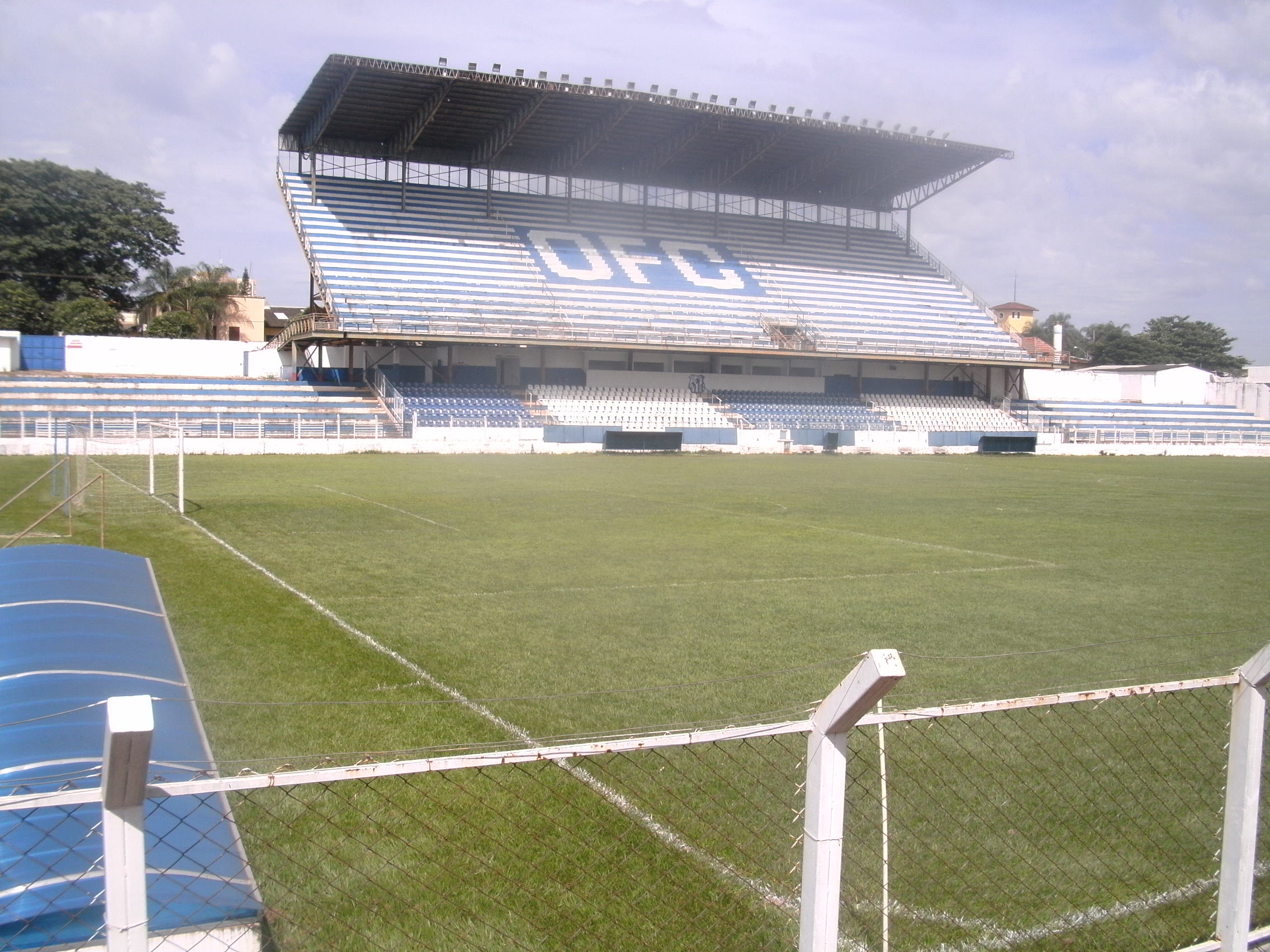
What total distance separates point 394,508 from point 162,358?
30.2 m

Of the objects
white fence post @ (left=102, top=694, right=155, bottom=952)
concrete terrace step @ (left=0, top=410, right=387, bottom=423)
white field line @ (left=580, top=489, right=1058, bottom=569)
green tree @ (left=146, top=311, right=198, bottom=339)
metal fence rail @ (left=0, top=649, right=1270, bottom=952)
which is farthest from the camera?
green tree @ (left=146, top=311, right=198, bottom=339)

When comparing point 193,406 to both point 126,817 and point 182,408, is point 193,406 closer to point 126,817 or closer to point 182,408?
point 182,408

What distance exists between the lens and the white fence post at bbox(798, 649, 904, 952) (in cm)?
281

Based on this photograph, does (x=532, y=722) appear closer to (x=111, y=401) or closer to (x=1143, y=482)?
(x=1143, y=482)

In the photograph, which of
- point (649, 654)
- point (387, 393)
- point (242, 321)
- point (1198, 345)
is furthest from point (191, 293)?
point (1198, 345)

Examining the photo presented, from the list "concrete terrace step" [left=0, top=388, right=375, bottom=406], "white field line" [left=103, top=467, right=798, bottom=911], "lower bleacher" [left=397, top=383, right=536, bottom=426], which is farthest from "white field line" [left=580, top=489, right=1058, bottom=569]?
"concrete terrace step" [left=0, top=388, right=375, bottom=406]

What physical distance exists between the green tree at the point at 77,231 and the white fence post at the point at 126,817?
58224 mm

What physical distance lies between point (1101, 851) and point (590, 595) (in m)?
6.75

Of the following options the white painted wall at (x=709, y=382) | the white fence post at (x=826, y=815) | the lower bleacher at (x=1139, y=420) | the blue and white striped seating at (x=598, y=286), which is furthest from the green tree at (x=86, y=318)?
the white fence post at (x=826, y=815)

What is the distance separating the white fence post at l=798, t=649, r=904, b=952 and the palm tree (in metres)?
58.5

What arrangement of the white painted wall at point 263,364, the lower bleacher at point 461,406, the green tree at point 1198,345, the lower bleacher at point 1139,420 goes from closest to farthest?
1. the lower bleacher at point 461,406
2. the white painted wall at point 263,364
3. the lower bleacher at point 1139,420
4. the green tree at point 1198,345

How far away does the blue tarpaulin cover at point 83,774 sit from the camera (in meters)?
3.05

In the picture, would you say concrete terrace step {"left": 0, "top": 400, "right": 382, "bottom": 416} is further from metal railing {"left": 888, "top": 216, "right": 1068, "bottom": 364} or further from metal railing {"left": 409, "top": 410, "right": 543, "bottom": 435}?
metal railing {"left": 888, "top": 216, "right": 1068, "bottom": 364}

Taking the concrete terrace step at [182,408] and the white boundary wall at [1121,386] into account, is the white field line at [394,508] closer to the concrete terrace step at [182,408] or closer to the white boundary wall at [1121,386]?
the concrete terrace step at [182,408]
